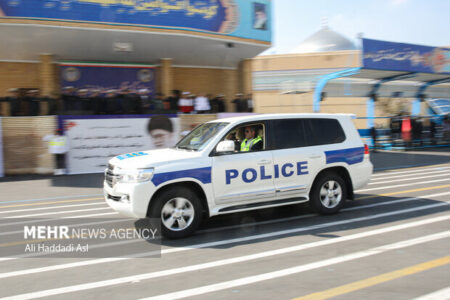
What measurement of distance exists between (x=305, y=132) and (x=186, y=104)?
10153mm

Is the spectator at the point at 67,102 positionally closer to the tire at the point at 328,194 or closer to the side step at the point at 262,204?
the side step at the point at 262,204

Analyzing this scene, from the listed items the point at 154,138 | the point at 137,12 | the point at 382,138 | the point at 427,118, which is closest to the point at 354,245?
the point at 154,138

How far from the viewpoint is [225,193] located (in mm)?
5816

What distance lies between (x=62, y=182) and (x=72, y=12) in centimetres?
623

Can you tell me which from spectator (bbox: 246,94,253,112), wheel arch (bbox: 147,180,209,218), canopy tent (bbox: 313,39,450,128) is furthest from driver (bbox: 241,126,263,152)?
canopy tent (bbox: 313,39,450,128)

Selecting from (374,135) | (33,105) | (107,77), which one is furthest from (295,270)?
(374,135)

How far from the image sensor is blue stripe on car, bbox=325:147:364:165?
21.9 feet

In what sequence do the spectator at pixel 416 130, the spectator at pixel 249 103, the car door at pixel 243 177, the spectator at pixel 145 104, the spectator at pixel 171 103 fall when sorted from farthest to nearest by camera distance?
the spectator at pixel 416 130
the spectator at pixel 249 103
the spectator at pixel 171 103
the spectator at pixel 145 104
the car door at pixel 243 177

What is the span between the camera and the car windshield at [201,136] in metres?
6.09

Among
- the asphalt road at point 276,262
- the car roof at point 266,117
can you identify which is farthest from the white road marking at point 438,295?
the car roof at point 266,117

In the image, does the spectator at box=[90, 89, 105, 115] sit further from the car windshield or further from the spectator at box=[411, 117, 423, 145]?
the spectator at box=[411, 117, 423, 145]

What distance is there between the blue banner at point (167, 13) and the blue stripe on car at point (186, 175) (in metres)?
10.5

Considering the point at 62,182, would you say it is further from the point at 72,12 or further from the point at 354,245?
the point at 354,245

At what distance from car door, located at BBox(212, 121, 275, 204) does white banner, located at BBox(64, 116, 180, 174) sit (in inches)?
350
